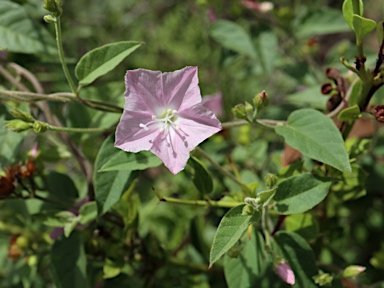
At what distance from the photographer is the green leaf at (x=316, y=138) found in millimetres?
960

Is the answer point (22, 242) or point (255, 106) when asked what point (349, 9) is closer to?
point (255, 106)

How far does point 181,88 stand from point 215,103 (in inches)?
32.1

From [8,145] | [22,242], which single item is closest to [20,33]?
[8,145]

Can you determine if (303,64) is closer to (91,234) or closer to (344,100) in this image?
(344,100)

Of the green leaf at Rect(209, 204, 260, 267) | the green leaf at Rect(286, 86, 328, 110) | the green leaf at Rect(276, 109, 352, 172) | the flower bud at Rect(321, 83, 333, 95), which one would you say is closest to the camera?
the green leaf at Rect(209, 204, 260, 267)

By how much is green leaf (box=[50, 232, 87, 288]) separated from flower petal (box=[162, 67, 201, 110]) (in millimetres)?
480

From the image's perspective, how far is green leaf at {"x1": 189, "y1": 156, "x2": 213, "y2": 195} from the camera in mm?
1142

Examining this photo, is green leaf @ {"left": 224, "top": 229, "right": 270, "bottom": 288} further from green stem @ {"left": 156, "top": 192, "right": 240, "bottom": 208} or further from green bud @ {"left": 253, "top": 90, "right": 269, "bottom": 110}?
green bud @ {"left": 253, "top": 90, "right": 269, "bottom": 110}

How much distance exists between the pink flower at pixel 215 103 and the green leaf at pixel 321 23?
393 millimetres

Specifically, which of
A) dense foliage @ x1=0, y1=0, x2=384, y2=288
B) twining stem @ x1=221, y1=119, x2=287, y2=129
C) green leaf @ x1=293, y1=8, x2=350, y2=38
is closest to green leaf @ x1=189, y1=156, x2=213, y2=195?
dense foliage @ x1=0, y1=0, x2=384, y2=288

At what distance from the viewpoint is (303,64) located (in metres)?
1.84

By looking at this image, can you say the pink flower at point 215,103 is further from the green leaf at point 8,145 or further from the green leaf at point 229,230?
the green leaf at point 229,230

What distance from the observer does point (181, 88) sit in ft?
3.62

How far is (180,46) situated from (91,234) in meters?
1.76
